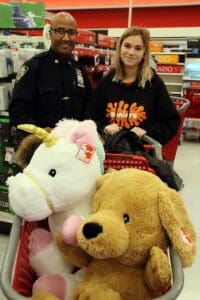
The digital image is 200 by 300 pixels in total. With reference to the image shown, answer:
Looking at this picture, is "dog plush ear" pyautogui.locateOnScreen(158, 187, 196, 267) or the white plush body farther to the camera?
the white plush body

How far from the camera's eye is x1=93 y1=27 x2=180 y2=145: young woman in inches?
79.6

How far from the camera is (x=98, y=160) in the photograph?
1.27 m

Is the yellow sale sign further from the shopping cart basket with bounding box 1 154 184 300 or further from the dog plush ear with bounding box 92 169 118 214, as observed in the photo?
the dog plush ear with bounding box 92 169 118 214

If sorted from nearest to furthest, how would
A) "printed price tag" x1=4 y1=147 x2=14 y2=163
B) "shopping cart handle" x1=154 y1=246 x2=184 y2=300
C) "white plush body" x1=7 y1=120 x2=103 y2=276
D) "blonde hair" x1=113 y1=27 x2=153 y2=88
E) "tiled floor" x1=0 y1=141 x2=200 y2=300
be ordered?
"shopping cart handle" x1=154 y1=246 x2=184 y2=300 < "white plush body" x1=7 y1=120 x2=103 y2=276 < "blonde hair" x1=113 y1=27 x2=153 y2=88 < "tiled floor" x1=0 y1=141 x2=200 y2=300 < "printed price tag" x1=4 y1=147 x2=14 y2=163

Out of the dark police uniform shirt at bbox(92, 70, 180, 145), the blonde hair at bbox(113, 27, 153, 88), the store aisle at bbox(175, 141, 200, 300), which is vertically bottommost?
A: the store aisle at bbox(175, 141, 200, 300)

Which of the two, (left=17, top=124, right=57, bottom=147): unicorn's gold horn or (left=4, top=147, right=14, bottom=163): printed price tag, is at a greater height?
(left=17, top=124, right=57, bottom=147): unicorn's gold horn

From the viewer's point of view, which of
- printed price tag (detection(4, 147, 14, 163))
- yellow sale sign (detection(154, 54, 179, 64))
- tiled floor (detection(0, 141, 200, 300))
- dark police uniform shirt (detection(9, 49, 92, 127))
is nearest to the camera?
dark police uniform shirt (detection(9, 49, 92, 127))

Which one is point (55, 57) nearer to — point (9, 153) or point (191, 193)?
point (9, 153)

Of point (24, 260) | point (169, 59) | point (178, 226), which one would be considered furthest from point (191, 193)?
point (169, 59)

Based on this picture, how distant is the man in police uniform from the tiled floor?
3.55 ft

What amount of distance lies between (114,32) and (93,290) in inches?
349

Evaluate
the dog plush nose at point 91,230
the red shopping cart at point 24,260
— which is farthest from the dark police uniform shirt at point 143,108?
the dog plush nose at point 91,230

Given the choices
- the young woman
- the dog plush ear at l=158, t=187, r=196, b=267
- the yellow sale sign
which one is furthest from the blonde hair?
the yellow sale sign

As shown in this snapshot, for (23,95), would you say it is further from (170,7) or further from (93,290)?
(170,7)
